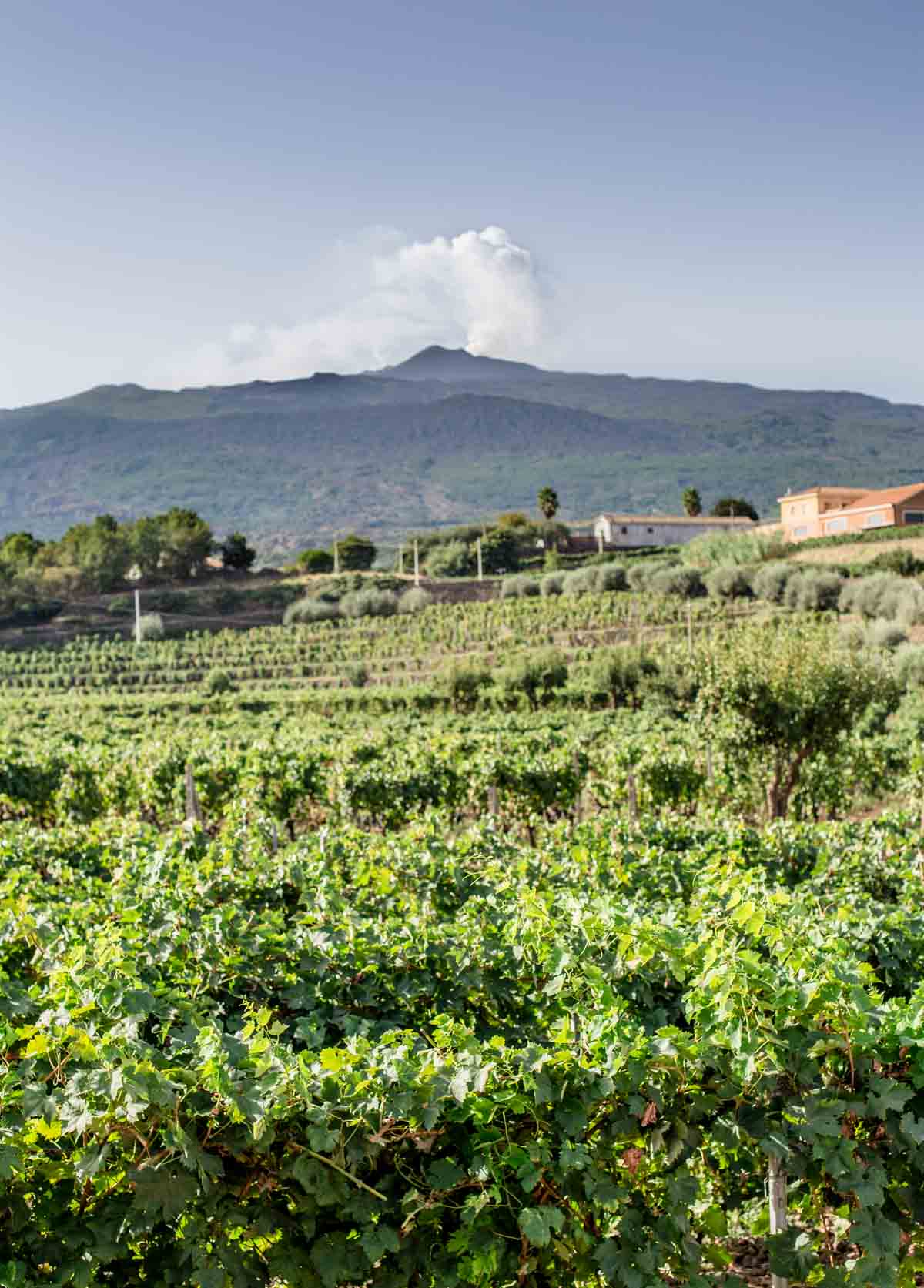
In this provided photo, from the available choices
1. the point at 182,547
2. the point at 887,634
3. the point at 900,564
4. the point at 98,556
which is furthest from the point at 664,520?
the point at 887,634

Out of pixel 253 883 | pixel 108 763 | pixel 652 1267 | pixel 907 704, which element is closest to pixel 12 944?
pixel 253 883

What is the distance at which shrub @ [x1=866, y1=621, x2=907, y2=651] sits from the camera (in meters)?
42.6

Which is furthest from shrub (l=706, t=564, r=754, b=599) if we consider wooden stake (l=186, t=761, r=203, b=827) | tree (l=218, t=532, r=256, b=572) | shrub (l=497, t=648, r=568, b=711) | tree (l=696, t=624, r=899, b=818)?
wooden stake (l=186, t=761, r=203, b=827)

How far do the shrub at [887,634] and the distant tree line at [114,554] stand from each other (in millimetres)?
51660

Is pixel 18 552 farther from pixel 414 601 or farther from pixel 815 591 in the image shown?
pixel 815 591

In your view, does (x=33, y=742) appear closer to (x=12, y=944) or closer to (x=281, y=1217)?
(x=12, y=944)

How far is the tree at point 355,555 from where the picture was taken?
88.5 metres

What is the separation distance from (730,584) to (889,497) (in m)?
25.1

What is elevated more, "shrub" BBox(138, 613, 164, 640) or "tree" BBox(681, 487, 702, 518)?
"tree" BBox(681, 487, 702, 518)

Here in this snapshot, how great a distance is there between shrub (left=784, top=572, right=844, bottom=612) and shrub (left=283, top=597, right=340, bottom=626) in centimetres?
2889

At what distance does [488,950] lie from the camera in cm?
522

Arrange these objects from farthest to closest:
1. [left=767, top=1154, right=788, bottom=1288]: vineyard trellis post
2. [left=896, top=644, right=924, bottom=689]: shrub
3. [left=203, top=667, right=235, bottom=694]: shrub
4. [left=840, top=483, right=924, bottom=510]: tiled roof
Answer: [left=840, top=483, right=924, bottom=510]: tiled roof → [left=203, top=667, right=235, bottom=694]: shrub → [left=896, top=644, right=924, bottom=689]: shrub → [left=767, top=1154, right=788, bottom=1288]: vineyard trellis post

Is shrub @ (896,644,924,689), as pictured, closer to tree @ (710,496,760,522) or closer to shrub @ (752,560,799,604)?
shrub @ (752,560,799,604)

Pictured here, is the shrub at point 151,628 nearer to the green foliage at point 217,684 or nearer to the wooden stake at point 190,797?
the green foliage at point 217,684
